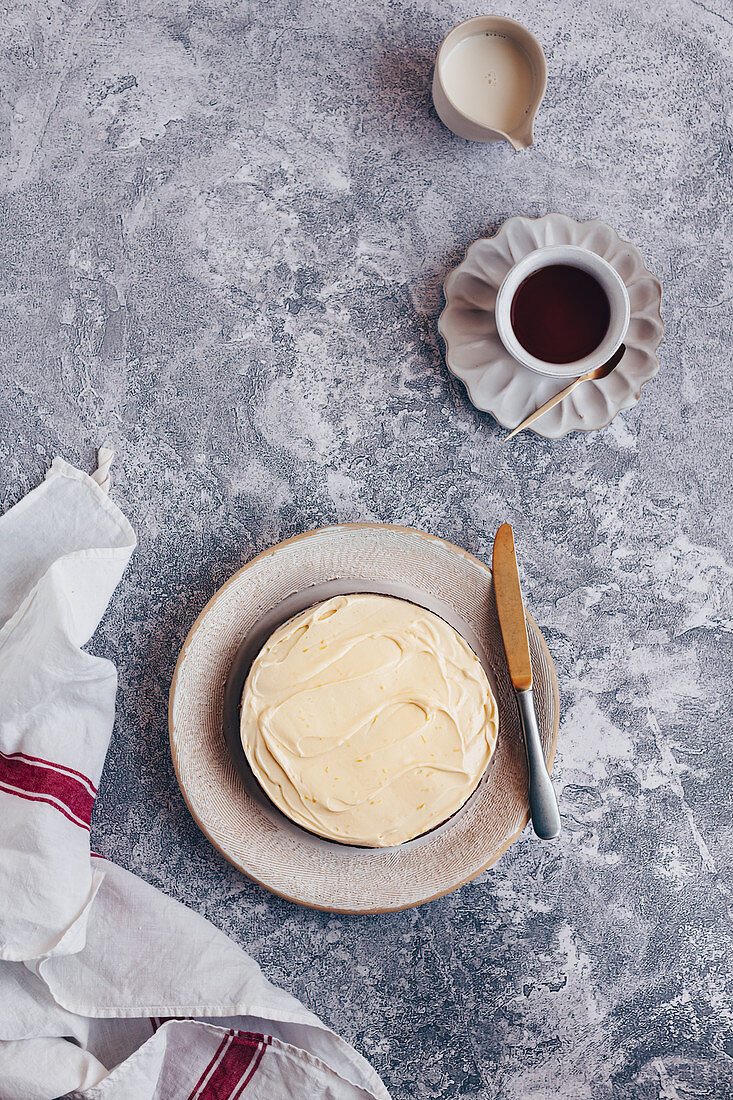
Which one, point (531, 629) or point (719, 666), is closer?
point (531, 629)

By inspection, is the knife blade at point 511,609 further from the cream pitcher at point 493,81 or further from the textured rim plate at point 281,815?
the cream pitcher at point 493,81

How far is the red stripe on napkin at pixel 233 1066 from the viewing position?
89 cm

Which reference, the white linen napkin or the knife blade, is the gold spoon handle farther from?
the white linen napkin

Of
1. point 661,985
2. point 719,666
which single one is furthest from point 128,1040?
point 719,666

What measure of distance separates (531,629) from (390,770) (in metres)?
0.23

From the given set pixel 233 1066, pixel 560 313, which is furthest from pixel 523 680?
pixel 233 1066

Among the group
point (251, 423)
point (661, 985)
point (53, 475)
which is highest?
point (251, 423)

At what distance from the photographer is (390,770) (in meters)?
0.82

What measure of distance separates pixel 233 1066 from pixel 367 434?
753mm

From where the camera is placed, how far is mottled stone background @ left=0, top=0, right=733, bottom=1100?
979mm

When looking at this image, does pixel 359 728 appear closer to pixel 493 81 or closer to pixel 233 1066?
pixel 233 1066

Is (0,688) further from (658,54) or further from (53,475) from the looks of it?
(658,54)

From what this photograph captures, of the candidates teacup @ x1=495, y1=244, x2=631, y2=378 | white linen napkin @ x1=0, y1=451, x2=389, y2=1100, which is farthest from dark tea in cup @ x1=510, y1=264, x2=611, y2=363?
white linen napkin @ x1=0, y1=451, x2=389, y2=1100

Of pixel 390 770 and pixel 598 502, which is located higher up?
pixel 598 502
